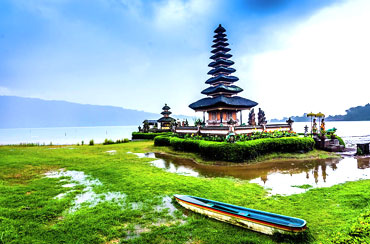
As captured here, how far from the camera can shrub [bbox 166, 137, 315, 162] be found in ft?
49.0

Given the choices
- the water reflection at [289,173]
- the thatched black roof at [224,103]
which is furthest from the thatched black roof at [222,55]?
the water reflection at [289,173]

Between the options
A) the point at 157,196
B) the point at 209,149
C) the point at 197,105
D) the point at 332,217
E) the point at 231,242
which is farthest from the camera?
the point at 197,105

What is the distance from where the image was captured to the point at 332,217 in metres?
5.75

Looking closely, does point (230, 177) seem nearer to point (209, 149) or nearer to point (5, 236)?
point (209, 149)

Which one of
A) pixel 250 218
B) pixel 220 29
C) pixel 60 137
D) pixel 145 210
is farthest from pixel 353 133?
pixel 60 137

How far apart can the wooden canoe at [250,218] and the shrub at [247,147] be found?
8889 mm

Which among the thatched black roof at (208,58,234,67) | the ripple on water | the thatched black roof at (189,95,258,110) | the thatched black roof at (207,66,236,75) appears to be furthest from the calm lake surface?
the ripple on water

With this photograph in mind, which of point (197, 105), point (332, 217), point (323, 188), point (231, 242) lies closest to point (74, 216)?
point (231, 242)

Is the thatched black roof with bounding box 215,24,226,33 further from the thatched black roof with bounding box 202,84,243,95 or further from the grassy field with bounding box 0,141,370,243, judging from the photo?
the grassy field with bounding box 0,141,370,243

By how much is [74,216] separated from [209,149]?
11425 millimetres

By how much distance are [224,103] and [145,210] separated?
18.2 metres

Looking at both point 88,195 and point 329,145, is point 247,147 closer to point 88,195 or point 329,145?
point 329,145

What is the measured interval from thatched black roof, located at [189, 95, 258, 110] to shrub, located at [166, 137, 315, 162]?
6525mm

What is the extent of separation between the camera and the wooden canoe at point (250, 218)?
15.4 ft
